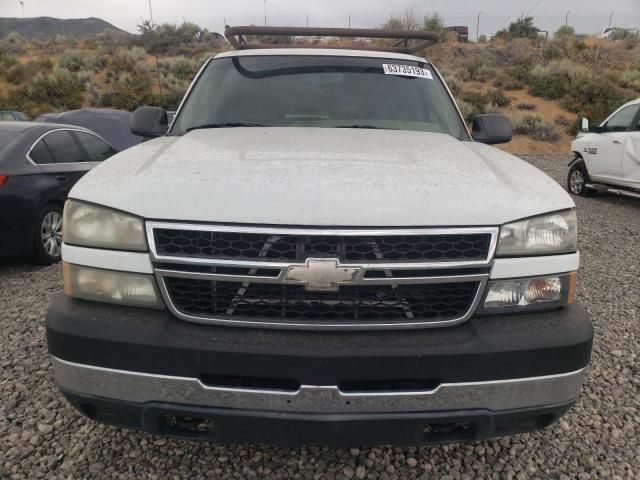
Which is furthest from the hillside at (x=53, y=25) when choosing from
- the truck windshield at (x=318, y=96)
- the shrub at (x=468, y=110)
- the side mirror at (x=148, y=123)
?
the truck windshield at (x=318, y=96)

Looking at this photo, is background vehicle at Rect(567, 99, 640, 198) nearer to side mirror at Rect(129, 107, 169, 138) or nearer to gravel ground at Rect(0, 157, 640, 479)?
gravel ground at Rect(0, 157, 640, 479)

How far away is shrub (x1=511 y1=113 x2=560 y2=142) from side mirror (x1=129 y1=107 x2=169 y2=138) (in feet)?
62.4

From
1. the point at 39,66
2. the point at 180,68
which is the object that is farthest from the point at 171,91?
the point at 39,66

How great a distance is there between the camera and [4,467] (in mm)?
2324

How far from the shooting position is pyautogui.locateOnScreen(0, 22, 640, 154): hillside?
859 inches

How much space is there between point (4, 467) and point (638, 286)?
5.31m

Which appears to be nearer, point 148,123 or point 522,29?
point 148,123

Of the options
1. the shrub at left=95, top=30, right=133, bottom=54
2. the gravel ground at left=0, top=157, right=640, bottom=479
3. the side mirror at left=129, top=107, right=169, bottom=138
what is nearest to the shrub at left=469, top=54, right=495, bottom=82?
the shrub at left=95, top=30, right=133, bottom=54

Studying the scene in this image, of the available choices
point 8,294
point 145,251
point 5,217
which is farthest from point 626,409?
point 5,217

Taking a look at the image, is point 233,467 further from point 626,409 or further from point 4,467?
point 626,409

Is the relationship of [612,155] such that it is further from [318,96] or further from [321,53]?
[318,96]

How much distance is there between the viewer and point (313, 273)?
1.75 metres

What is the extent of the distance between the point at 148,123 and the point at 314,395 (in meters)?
2.42

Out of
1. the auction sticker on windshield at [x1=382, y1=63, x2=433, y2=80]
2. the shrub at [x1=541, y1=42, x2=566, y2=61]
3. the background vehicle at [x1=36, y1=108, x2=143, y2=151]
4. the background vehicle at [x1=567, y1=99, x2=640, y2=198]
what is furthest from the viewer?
the shrub at [x1=541, y1=42, x2=566, y2=61]
